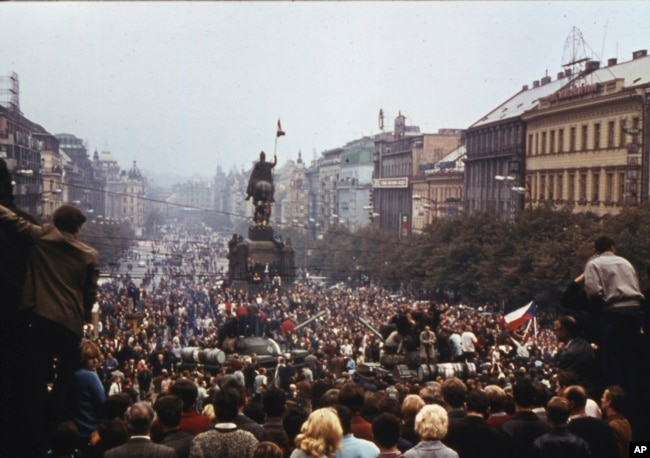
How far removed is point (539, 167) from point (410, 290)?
40.1 ft

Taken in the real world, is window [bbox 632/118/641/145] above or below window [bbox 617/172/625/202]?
above

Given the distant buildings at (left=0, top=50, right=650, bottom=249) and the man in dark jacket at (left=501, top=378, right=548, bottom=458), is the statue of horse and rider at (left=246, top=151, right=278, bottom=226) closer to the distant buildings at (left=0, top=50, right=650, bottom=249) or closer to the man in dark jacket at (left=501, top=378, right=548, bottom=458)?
the distant buildings at (left=0, top=50, right=650, bottom=249)

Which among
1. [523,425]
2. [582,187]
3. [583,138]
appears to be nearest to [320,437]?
[523,425]

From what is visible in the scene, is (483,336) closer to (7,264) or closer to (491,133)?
(7,264)

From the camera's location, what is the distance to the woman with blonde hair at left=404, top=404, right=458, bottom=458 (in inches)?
325

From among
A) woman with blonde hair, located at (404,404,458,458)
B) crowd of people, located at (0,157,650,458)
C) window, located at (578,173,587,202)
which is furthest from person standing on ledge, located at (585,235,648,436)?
window, located at (578,173,587,202)

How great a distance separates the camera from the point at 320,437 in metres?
7.79

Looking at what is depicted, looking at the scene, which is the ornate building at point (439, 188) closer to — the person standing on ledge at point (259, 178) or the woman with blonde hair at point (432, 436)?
the person standing on ledge at point (259, 178)

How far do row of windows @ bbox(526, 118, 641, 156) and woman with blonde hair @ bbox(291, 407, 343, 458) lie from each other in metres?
54.5

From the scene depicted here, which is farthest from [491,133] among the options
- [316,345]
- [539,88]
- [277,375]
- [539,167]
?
[277,375]

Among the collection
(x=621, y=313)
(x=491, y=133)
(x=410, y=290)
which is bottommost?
(x=410, y=290)

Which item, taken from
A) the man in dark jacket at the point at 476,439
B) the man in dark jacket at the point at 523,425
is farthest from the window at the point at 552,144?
the man in dark jacket at the point at 476,439

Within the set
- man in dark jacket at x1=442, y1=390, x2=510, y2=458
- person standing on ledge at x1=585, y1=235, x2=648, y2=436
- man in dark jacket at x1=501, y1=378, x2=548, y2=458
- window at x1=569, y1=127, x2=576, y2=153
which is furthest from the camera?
window at x1=569, y1=127, x2=576, y2=153

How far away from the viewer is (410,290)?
2963 inches
